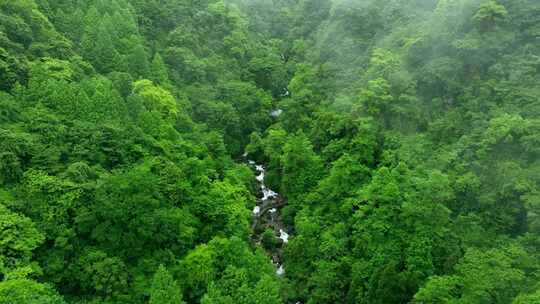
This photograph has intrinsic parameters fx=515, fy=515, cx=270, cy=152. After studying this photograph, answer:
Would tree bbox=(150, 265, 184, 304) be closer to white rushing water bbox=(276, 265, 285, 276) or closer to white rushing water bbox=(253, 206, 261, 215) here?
white rushing water bbox=(276, 265, 285, 276)

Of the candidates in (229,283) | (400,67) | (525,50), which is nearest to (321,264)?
(229,283)

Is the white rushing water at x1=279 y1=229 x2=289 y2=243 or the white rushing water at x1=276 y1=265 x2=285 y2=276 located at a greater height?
the white rushing water at x1=276 y1=265 x2=285 y2=276

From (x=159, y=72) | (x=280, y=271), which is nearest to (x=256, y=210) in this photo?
(x=280, y=271)

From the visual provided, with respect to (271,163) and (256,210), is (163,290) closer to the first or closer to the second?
(256,210)

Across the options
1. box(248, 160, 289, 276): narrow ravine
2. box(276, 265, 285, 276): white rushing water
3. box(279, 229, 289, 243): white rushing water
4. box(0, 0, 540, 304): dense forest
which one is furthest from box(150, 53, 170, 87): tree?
box(276, 265, 285, 276): white rushing water

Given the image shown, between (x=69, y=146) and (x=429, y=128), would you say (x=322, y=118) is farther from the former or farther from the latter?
(x=69, y=146)

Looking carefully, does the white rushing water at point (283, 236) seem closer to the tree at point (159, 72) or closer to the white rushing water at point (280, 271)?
the white rushing water at point (280, 271)

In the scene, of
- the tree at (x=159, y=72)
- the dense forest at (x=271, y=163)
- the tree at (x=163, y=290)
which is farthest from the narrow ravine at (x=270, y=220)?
the tree at (x=163, y=290)
